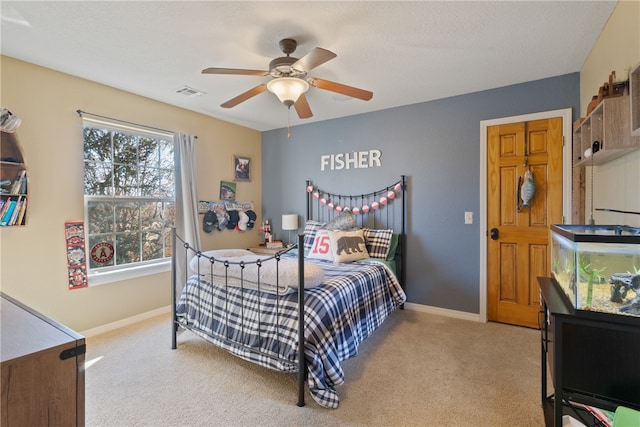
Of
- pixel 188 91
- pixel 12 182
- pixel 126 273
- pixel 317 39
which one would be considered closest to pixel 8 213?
pixel 12 182

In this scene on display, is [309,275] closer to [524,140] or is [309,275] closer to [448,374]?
[448,374]

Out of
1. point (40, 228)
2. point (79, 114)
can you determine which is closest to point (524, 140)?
point (79, 114)

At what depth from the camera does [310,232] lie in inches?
152

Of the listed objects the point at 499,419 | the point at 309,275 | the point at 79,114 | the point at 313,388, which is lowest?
the point at 499,419

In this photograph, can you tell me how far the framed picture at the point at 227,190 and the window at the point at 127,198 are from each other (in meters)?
0.66

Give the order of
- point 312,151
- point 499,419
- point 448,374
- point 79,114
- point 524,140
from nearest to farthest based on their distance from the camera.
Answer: point 499,419, point 448,374, point 79,114, point 524,140, point 312,151

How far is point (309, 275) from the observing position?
1993mm

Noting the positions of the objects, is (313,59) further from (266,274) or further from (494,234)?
(494,234)

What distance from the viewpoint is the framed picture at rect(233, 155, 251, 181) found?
4.25m

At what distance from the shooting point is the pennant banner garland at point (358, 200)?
3625 mm

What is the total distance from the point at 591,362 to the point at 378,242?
222 centimetres

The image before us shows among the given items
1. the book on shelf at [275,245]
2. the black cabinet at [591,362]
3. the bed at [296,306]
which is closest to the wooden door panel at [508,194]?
the bed at [296,306]

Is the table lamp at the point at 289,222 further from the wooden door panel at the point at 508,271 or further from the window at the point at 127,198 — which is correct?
the wooden door panel at the point at 508,271

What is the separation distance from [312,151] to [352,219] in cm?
124
